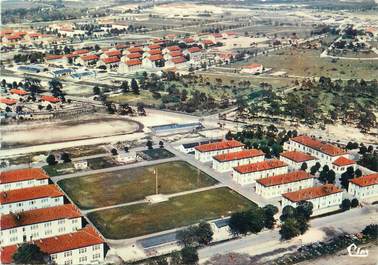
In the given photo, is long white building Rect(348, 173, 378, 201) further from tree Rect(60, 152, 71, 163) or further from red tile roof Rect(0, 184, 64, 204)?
tree Rect(60, 152, 71, 163)

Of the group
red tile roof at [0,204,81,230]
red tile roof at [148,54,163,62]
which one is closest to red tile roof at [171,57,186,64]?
red tile roof at [148,54,163,62]

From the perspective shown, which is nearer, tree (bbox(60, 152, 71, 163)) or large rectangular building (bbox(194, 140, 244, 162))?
tree (bbox(60, 152, 71, 163))

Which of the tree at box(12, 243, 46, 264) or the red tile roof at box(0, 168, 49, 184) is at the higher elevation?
the tree at box(12, 243, 46, 264)

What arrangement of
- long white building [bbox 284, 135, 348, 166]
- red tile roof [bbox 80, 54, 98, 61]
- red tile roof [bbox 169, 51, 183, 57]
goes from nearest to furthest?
long white building [bbox 284, 135, 348, 166] < red tile roof [bbox 80, 54, 98, 61] < red tile roof [bbox 169, 51, 183, 57]

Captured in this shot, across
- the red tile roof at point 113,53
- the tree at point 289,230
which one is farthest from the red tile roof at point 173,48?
the tree at point 289,230

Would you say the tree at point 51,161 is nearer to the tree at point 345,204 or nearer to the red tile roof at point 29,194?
the red tile roof at point 29,194

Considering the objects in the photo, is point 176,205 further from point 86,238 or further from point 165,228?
point 86,238
